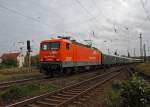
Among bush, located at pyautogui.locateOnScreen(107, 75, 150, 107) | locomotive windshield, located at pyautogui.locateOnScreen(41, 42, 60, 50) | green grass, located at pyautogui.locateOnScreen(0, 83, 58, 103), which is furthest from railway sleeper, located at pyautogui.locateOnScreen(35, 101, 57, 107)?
locomotive windshield, located at pyautogui.locateOnScreen(41, 42, 60, 50)

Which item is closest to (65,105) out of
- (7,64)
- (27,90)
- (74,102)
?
(74,102)

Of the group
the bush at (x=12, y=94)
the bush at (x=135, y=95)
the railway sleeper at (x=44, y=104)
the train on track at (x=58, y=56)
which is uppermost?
the train on track at (x=58, y=56)

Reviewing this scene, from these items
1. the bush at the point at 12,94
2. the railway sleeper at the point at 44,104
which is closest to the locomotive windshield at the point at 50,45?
the bush at the point at 12,94

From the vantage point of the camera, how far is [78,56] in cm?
2609

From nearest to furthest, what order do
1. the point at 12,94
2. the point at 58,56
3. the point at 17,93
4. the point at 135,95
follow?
the point at 135,95
the point at 12,94
the point at 17,93
the point at 58,56

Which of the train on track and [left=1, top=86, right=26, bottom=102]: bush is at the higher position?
the train on track

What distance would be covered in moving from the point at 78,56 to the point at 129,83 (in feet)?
58.4

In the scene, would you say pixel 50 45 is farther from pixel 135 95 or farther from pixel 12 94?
pixel 135 95

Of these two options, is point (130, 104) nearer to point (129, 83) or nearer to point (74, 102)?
point (129, 83)

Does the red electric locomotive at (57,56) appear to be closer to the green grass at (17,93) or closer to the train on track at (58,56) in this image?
the train on track at (58,56)

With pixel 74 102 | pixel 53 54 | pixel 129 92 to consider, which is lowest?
pixel 74 102

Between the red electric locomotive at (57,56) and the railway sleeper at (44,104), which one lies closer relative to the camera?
the railway sleeper at (44,104)

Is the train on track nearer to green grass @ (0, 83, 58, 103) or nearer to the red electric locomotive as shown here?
the red electric locomotive

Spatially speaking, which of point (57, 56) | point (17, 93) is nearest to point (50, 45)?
point (57, 56)
